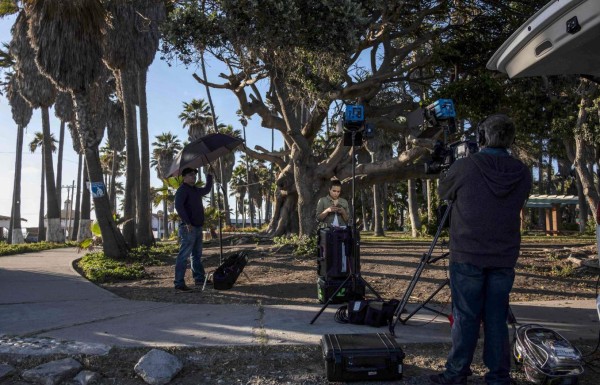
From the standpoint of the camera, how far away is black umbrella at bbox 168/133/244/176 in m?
7.34

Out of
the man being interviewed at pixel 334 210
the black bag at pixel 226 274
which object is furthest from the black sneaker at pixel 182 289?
the man being interviewed at pixel 334 210

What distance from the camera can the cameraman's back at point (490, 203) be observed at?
124 inches

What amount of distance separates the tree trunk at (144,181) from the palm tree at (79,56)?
4570 millimetres

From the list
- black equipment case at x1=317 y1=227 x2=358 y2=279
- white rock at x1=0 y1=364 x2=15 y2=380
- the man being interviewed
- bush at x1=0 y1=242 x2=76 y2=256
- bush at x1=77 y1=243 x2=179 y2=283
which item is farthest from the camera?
bush at x1=0 y1=242 x2=76 y2=256

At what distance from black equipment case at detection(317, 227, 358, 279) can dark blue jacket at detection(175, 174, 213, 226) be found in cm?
248

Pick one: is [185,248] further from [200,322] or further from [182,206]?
[200,322]

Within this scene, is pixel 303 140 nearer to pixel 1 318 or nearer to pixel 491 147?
pixel 1 318

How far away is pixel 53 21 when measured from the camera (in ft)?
38.5

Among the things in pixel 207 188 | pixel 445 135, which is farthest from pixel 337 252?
pixel 207 188

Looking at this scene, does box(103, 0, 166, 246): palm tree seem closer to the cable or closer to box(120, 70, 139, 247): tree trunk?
box(120, 70, 139, 247): tree trunk

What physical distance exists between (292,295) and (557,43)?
4.82 m

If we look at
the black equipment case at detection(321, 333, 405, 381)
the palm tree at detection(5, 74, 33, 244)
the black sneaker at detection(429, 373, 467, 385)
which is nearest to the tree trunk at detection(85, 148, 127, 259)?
the black equipment case at detection(321, 333, 405, 381)

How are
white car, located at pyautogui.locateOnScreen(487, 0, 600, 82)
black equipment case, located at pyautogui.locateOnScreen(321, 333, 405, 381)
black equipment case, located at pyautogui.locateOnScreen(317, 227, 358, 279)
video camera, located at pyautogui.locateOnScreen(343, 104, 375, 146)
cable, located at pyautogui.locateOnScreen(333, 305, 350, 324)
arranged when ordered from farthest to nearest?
black equipment case, located at pyautogui.locateOnScreen(317, 227, 358, 279)
video camera, located at pyautogui.locateOnScreen(343, 104, 375, 146)
cable, located at pyautogui.locateOnScreen(333, 305, 350, 324)
black equipment case, located at pyautogui.locateOnScreen(321, 333, 405, 381)
white car, located at pyautogui.locateOnScreen(487, 0, 600, 82)

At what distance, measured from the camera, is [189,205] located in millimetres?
7273
